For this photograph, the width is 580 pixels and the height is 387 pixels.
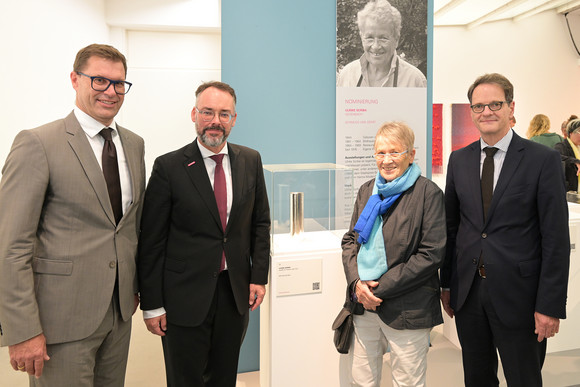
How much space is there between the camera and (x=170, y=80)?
5930 millimetres

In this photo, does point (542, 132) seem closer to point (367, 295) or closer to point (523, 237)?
point (523, 237)

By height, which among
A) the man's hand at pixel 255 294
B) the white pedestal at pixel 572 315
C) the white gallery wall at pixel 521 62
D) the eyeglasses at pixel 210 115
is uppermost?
the white gallery wall at pixel 521 62

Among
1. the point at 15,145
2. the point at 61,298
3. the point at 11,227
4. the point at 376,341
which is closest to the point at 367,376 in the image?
the point at 376,341

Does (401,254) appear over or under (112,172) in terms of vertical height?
under

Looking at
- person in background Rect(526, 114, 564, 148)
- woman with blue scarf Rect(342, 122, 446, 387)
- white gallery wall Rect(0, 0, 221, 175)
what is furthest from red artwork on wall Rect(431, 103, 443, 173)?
woman with blue scarf Rect(342, 122, 446, 387)

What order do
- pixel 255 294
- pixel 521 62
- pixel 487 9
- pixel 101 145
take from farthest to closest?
pixel 521 62 → pixel 487 9 → pixel 255 294 → pixel 101 145

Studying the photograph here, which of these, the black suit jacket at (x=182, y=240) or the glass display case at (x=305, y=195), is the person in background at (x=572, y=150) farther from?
the black suit jacket at (x=182, y=240)

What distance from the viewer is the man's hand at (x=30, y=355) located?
1447mm

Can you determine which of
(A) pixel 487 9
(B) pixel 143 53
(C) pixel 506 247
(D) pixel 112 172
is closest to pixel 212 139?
(D) pixel 112 172

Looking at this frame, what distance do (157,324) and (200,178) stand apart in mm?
714

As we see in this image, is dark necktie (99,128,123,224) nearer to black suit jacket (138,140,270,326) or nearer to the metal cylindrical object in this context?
black suit jacket (138,140,270,326)

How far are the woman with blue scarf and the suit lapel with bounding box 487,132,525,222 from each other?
22cm

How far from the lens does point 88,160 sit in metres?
1.58

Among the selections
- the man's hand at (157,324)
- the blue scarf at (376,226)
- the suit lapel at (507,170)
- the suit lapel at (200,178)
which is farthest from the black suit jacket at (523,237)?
the man's hand at (157,324)
